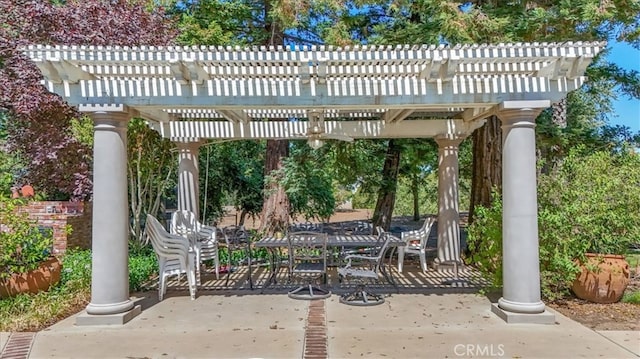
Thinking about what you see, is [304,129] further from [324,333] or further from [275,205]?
[324,333]

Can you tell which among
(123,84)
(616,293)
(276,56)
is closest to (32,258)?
(123,84)

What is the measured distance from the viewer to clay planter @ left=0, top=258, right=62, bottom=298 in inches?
207

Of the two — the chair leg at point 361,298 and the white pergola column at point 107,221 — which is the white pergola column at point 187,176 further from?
Result: the chair leg at point 361,298

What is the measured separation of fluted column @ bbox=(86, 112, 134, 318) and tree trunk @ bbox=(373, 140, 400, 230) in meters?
6.58

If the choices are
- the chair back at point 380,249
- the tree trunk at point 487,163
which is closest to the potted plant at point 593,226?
the chair back at point 380,249

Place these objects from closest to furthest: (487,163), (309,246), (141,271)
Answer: (309,246) < (141,271) < (487,163)

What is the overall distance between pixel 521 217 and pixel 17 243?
6.08 meters

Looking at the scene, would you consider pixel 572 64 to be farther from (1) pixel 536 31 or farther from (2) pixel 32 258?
(2) pixel 32 258

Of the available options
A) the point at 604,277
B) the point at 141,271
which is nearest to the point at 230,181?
the point at 141,271

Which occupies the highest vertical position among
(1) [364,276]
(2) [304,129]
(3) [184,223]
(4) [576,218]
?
(2) [304,129]

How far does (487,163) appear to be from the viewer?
8.20 meters

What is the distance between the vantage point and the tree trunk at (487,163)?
8125mm

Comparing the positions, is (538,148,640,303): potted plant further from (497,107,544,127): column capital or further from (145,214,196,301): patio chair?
(145,214,196,301): patio chair

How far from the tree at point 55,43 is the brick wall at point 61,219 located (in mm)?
365
